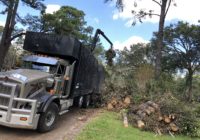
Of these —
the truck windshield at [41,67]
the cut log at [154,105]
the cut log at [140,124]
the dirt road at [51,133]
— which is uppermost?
the truck windshield at [41,67]

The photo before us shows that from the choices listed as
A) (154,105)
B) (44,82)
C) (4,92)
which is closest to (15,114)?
(4,92)

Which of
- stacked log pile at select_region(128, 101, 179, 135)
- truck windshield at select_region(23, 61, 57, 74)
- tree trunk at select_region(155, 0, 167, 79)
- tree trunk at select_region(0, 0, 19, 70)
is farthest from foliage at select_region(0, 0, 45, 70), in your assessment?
stacked log pile at select_region(128, 101, 179, 135)

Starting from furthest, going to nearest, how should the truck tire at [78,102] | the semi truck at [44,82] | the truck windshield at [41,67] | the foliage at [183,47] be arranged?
the foliage at [183,47], the truck tire at [78,102], the truck windshield at [41,67], the semi truck at [44,82]

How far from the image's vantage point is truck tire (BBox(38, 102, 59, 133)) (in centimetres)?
928

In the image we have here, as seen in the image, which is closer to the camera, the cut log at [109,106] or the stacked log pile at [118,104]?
the stacked log pile at [118,104]

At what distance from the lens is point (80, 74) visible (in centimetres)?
1274

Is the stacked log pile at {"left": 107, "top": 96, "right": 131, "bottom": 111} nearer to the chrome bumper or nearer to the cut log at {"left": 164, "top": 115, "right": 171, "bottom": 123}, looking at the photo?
the cut log at {"left": 164, "top": 115, "right": 171, "bottom": 123}

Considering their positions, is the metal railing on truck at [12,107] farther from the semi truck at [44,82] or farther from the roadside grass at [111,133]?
the roadside grass at [111,133]

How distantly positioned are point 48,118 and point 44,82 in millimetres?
1248

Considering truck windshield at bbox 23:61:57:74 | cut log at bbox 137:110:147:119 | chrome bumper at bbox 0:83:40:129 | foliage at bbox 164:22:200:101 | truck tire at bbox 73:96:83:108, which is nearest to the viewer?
chrome bumper at bbox 0:83:40:129

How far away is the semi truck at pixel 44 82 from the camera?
8.72 m

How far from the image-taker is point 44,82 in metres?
10.0

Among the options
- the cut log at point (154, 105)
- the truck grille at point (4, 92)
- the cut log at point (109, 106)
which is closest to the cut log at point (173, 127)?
the cut log at point (154, 105)

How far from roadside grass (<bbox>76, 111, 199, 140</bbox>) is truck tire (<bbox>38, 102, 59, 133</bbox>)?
3.67 ft
